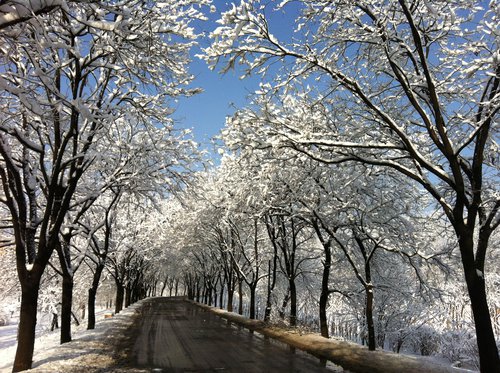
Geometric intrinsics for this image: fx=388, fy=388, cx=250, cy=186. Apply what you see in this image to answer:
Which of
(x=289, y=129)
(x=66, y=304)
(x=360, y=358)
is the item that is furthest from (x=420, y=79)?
(x=66, y=304)

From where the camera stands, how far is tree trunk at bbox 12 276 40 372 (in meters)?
9.48

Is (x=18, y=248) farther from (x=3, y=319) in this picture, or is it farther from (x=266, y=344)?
(x=3, y=319)

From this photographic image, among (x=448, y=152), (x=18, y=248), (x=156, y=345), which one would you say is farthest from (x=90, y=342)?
(x=448, y=152)

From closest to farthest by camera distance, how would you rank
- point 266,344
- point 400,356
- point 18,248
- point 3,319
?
point 18,248
point 400,356
point 266,344
point 3,319

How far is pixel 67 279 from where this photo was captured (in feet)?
46.6

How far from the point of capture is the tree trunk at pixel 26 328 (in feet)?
31.1

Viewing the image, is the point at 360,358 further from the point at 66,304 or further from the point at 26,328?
the point at 66,304

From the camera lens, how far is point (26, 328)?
9.59 metres

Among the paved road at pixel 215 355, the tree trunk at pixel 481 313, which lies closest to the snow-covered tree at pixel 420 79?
the tree trunk at pixel 481 313

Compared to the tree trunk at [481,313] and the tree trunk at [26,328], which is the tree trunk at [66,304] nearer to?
the tree trunk at [26,328]

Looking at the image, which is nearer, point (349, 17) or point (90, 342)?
point (349, 17)

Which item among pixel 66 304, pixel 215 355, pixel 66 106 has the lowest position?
pixel 215 355

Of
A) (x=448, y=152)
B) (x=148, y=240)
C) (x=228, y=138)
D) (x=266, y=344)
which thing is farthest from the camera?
(x=148, y=240)

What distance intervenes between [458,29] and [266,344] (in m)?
13.0
